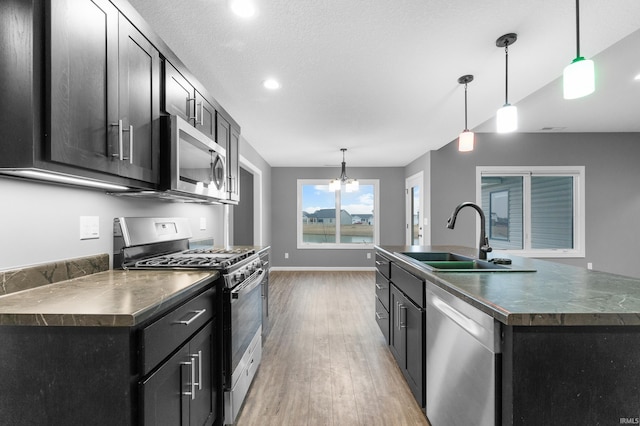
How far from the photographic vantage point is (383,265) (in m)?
2.84

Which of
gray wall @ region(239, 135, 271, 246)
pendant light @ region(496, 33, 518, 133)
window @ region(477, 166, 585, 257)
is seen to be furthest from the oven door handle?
window @ region(477, 166, 585, 257)

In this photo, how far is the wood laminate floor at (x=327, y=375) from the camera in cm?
188

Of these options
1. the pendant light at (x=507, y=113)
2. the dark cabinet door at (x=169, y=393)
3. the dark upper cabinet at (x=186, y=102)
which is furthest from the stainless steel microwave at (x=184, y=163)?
the pendant light at (x=507, y=113)

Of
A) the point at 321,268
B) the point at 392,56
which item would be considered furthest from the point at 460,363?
the point at 321,268

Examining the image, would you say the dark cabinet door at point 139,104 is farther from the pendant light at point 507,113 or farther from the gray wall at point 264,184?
the gray wall at point 264,184

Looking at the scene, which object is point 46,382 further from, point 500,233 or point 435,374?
point 500,233

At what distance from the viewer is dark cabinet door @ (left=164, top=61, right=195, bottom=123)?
1711mm

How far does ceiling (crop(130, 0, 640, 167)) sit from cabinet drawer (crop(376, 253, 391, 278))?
5.14 feet

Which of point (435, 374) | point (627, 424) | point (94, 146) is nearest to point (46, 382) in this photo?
point (94, 146)

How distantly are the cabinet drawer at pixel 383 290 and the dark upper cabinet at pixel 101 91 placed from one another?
201 centimetres

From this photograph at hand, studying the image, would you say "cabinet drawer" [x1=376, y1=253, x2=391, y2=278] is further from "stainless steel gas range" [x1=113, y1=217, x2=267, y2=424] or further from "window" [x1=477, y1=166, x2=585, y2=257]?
"window" [x1=477, y1=166, x2=585, y2=257]

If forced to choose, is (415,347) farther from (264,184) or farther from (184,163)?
(264,184)

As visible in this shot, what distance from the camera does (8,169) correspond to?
969 millimetres

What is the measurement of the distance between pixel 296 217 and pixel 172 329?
19.4ft
